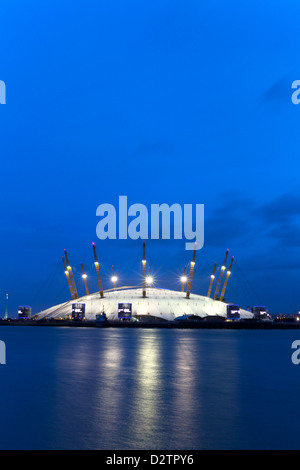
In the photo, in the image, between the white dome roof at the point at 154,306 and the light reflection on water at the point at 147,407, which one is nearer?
→ the light reflection on water at the point at 147,407

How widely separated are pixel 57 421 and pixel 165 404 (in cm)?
625

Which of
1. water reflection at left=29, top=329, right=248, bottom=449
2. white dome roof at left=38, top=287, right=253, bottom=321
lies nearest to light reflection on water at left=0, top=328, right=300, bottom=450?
water reflection at left=29, top=329, right=248, bottom=449

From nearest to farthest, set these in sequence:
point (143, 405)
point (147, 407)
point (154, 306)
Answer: point (147, 407) → point (143, 405) → point (154, 306)

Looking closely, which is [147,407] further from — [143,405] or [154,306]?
[154,306]

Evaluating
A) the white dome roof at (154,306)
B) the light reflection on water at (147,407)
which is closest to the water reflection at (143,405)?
the light reflection on water at (147,407)

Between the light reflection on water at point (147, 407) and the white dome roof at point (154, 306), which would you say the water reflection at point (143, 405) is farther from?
the white dome roof at point (154, 306)

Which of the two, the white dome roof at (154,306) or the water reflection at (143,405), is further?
the white dome roof at (154,306)

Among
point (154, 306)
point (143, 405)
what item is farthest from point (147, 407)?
point (154, 306)

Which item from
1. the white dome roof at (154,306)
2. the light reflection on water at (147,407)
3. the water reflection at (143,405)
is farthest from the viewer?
the white dome roof at (154,306)

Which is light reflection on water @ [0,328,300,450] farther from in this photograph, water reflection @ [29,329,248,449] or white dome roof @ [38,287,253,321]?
white dome roof @ [38,287,253,321]

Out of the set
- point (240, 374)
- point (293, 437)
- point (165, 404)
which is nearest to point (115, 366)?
point (240, 374)

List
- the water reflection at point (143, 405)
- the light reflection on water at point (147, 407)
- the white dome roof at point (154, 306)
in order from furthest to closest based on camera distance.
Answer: the white dome roof at point (154, 306) < the water reflection at point (143, 405) < the light reflection on water at point (147, 407)

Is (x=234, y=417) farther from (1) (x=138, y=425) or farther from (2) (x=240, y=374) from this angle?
(2) (x=240, y=374)

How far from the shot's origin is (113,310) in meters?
186
